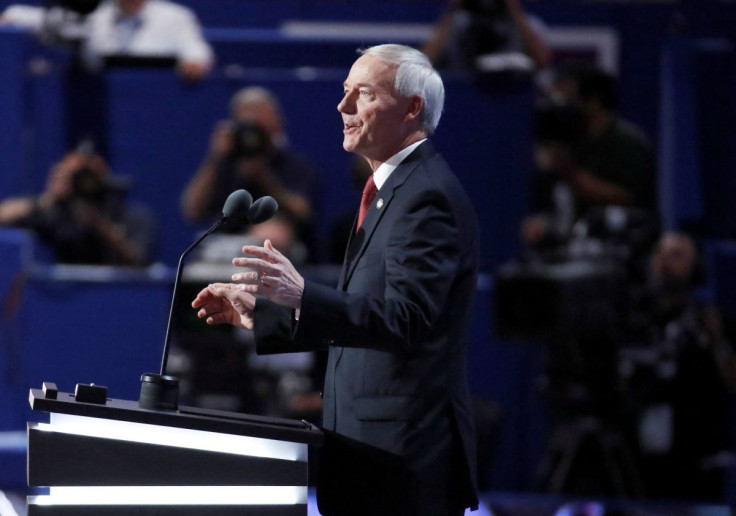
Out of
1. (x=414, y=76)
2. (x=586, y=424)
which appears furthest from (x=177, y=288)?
(x=586, y=424)

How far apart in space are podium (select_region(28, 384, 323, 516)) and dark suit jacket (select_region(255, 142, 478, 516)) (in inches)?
4.9

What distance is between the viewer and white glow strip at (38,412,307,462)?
2.25m

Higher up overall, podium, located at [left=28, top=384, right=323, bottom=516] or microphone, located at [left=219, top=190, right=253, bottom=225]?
microphone, located at [left=219, top=190, right=253, bottom=225]

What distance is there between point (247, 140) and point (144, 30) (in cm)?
108

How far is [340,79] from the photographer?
6176mm

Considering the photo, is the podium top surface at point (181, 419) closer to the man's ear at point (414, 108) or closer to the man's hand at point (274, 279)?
the man's hand at point (274, 279)

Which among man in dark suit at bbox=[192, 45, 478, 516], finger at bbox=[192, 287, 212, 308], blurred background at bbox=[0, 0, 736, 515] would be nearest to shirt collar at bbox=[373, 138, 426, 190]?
man in dark suit at bbox=[192, 45, 478, 516]

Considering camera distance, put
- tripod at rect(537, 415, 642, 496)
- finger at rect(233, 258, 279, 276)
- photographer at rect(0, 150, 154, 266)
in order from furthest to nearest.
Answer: photographer at rect(0, 150, 154, 266) < tripod at rect(537, 415, 642, 496) < finger at rect(233, 258, 279, 276)

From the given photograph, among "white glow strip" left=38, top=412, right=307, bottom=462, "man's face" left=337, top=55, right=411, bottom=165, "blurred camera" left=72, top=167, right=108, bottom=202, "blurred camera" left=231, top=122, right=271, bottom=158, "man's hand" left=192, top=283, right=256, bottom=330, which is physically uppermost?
"blurred camera" left=231, top=122, right=271, bottom=158

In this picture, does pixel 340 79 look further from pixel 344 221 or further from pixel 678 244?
pixel 678 244

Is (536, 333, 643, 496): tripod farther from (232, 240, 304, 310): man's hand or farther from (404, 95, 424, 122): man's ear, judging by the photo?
(232, 240, 304, 310): man's hand

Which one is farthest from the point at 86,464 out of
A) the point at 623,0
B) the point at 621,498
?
the point at 623,0

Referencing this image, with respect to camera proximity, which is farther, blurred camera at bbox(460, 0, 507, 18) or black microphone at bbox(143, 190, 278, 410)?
blurred camera at bbox(460, 0, 507, 18)

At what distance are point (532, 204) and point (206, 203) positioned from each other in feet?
5.27
